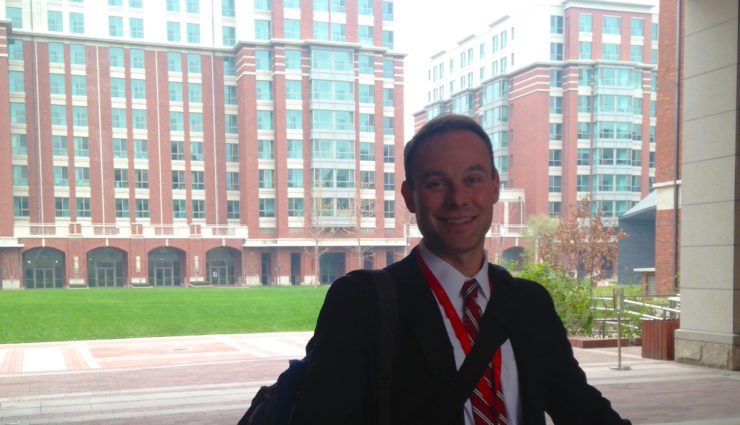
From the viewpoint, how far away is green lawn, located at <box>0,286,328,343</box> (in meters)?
16.5

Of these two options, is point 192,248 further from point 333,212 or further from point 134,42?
point 134,42

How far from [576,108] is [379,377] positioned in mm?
45149

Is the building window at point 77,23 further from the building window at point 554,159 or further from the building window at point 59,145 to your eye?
the building window at point 554,159

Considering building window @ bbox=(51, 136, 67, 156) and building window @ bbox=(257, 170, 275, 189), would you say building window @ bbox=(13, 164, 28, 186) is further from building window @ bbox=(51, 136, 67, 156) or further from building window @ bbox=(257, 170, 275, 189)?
building window @ bbox=(257, 170, 275, 189)

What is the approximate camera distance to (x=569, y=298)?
11.5 meters

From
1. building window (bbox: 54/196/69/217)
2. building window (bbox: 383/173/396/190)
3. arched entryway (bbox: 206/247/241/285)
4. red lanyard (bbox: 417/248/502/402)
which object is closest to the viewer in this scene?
red lanyard (bbox: 417/248/502/402)

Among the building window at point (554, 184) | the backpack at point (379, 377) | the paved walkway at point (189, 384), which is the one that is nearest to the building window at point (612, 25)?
the building window at point (554, 184)

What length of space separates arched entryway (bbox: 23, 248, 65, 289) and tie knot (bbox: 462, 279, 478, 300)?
41163mm

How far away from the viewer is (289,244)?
→ 41.1m

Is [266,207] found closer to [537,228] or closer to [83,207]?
[83,207]

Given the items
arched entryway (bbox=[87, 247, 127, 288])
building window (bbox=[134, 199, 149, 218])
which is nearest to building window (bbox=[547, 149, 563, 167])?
building window (bbox=[134, 199, 149, 218])

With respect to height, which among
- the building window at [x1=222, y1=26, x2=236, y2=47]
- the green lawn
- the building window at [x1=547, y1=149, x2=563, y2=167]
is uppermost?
the building window at [x1=222, y1=26, x2=236, y2=47]

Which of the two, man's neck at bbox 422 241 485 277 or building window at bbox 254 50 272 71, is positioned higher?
building window at bbox 254 50 272 71

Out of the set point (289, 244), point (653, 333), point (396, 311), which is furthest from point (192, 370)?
point (289, 244)
